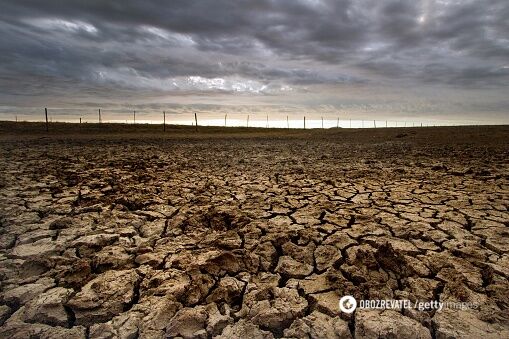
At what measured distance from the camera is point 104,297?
7.11 ft

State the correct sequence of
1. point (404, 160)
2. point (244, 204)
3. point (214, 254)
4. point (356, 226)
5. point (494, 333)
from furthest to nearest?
point (404, 160) < point (244, 204) < point (356, 226) < point (214, 254) < point (494, 333)

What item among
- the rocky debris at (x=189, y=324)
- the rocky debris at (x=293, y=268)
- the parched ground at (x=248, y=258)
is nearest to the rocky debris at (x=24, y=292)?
the parched ground at (x=248, y=258)

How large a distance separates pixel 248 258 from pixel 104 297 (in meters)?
1.12

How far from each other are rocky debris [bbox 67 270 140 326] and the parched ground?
0.01 meters

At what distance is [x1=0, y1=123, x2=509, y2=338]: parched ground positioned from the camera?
1.93m

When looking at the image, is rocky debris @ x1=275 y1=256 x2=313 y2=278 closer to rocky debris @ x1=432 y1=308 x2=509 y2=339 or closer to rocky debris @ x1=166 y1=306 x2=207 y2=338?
rocky debris @ x1=166 y1=306 x2=207 y2=338

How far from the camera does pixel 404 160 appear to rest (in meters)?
8.07

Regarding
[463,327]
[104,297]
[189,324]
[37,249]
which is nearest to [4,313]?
[104,297]

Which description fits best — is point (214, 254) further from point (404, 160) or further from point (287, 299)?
point (404, 160)

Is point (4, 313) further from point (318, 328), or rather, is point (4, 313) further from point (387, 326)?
point (387, 326)

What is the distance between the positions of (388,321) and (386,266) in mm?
675

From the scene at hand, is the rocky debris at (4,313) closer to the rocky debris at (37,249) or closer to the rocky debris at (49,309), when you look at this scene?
the rocky debris at (49,309)

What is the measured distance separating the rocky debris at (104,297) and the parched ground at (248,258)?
10 millimetres

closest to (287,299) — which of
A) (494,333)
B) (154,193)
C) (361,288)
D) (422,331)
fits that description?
(361,288)
